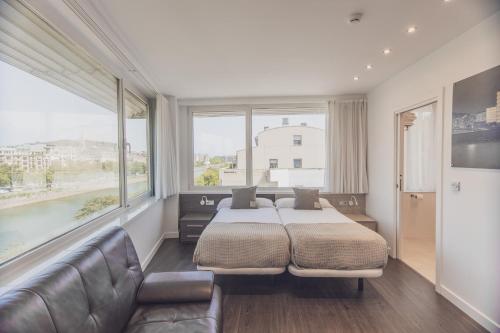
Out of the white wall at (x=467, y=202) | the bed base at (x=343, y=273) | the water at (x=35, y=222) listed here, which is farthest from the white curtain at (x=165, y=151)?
the white wall at (x=467, y=202)

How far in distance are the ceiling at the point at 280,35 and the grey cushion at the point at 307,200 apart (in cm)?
167

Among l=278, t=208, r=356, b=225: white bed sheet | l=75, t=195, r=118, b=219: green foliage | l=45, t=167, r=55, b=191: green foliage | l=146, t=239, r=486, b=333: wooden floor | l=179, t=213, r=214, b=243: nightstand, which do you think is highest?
l=45, t=167, r=55, b=191: green foliage

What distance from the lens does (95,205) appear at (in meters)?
2.24

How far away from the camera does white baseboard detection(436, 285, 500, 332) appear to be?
1843 mm

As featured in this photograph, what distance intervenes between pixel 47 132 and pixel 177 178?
2.51 meters

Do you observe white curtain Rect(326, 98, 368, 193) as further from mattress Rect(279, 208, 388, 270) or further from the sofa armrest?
the sofa armrest

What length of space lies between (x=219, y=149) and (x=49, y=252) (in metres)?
3.04

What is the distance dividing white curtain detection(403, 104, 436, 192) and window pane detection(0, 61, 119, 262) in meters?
4.53

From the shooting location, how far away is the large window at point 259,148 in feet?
14.0

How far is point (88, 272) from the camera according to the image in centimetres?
119

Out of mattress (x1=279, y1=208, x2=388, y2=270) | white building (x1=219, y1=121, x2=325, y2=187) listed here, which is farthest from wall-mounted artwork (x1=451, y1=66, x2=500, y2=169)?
white building (x1=219, y1=121, x2=325, y2=187)

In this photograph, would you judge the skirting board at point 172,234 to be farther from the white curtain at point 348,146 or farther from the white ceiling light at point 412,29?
the white ceiling light at point 412,29

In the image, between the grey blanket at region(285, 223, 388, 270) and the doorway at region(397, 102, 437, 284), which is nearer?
the grey blanket at region(285, 223, 388, 270)

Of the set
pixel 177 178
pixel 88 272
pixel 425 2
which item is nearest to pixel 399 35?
pixel 425 2
